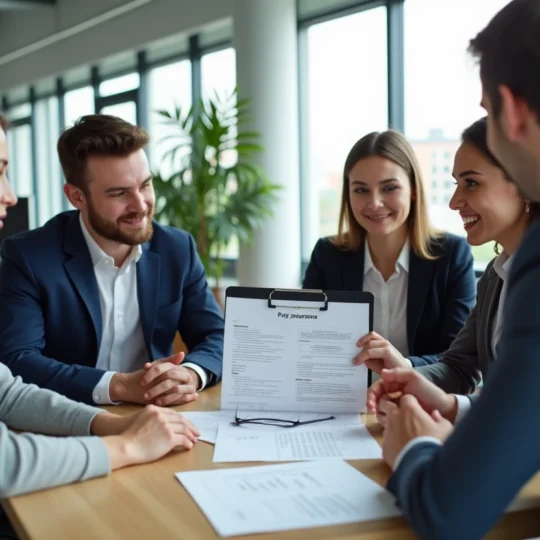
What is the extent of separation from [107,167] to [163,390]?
2.91 feet

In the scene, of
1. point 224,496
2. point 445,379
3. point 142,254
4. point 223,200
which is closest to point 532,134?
point 224,496

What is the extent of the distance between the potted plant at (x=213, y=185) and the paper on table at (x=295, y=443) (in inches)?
150

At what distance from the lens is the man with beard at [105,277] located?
7.31 feet

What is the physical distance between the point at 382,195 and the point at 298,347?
1.07 meters

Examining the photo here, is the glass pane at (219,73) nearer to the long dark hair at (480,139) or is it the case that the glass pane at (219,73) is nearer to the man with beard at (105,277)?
the man with beard at (105,277)

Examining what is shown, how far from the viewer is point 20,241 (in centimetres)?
231

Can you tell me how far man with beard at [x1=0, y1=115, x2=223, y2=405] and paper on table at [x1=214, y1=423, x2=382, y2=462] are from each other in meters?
0.51

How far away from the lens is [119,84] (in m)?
8.73

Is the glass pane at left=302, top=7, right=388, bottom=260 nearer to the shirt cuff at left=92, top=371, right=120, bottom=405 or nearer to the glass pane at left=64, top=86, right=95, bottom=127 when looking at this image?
the shirt cuff at left=92, top=371, right=120, bottom=405

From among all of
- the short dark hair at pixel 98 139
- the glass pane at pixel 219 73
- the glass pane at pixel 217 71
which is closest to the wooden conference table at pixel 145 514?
the short dark hair at pixel 98 139

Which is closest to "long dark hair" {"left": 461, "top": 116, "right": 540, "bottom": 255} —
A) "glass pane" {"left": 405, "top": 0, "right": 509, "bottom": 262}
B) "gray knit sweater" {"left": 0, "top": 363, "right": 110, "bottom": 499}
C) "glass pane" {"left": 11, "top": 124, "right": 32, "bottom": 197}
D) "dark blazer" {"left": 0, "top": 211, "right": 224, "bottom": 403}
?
"dark blazer" {"left": 0, "top": 211, "right": 224, "bottom": 403}

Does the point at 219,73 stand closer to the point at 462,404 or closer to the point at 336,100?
the point at 336,100

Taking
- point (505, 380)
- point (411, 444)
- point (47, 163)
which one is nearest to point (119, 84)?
point (47, 163)

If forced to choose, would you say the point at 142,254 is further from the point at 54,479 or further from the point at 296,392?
the point at 54,479
